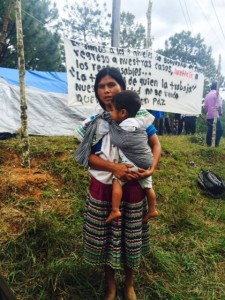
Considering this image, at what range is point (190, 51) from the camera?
32.0 m

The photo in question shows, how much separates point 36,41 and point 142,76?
364 inches

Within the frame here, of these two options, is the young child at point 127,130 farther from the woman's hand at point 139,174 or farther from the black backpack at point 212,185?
the black backpack at point 212,185

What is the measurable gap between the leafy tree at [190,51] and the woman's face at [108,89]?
31.0m

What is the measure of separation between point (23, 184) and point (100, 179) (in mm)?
1437

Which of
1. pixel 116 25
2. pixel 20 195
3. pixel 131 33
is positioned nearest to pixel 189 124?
pixel 116 25

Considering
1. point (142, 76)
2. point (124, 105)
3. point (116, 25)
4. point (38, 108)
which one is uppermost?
point (116, 25)

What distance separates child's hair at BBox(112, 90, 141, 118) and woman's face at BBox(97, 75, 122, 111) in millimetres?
162

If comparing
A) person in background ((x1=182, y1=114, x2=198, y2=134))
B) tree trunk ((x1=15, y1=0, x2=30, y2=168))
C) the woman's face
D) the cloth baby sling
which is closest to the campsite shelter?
tree trunk ((x1=15, y1=0, x2=30, y2=168))

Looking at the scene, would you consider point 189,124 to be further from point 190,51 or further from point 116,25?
point 190,51

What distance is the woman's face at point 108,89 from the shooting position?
5.94 feet

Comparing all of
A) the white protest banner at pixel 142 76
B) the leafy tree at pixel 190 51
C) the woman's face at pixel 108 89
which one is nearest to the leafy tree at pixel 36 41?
the white protest banner at pixel 142 76

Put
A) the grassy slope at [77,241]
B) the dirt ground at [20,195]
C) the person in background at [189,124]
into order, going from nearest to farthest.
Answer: the grassy slope at [77,241] → the dirt ground at [20,195] → the person in background at [189,124]

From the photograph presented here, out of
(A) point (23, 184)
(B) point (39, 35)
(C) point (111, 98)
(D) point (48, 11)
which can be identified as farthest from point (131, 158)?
(D) point (48, 11)

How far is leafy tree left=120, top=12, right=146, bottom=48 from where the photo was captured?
1022 inches
